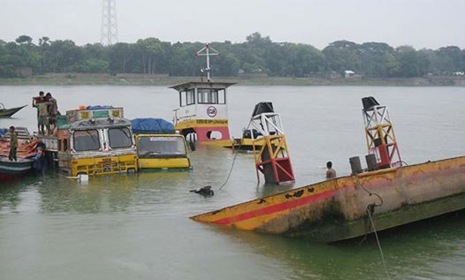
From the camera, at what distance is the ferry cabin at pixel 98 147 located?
21.8 meters

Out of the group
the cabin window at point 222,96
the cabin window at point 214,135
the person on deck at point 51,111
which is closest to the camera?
the person on deck at point 51,111

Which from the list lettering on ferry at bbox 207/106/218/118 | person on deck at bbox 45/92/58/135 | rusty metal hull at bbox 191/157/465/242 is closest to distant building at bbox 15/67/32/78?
lettering on ferry at bbox 207/106/218/118

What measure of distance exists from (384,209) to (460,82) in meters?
165

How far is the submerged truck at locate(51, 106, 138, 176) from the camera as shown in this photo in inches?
858

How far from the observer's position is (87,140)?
21.9 metres

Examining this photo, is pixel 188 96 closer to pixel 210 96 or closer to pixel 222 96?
pixel 210 96

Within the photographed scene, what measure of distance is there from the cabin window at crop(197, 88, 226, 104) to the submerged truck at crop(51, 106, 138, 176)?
12.8 meters

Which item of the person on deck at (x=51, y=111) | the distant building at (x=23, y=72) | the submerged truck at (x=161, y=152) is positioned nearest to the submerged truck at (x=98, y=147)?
the submerged truck at (x=161, y=152)

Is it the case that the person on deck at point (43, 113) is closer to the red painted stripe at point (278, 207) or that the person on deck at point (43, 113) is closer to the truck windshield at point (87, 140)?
the truck windshield at point (87, 140)

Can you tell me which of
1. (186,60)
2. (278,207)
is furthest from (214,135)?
(186,60)

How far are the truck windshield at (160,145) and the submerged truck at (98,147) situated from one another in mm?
991

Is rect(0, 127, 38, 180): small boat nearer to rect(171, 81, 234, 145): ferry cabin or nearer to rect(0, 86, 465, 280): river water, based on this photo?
rect(0, 86, 465, 280): river water

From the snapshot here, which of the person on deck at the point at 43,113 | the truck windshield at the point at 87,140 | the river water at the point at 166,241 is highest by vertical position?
the person on deck at the point at 43,113

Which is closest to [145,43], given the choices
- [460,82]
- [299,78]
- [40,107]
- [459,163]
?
[299,78]
